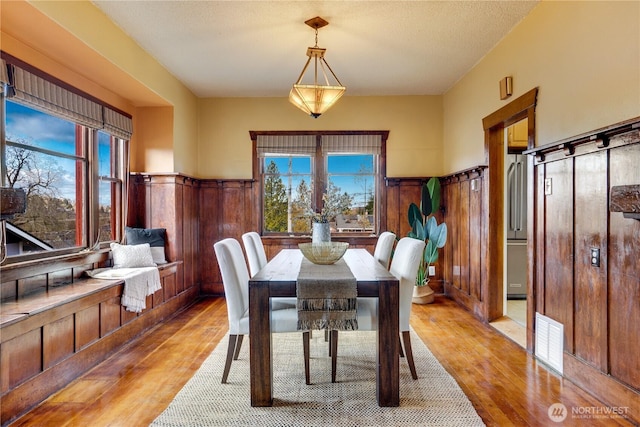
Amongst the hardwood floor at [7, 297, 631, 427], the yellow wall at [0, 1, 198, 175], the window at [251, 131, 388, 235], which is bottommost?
the hardwood floor at [7, 297, 631, 427]

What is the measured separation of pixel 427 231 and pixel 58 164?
13.8 feet

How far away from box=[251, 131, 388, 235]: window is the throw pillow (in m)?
1.53

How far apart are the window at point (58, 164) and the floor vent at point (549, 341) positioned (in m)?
3.89

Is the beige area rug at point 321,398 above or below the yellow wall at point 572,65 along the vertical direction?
below

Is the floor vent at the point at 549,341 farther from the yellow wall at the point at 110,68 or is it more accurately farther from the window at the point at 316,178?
the yellow wall at the point at 110,68

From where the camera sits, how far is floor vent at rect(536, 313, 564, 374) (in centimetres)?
274

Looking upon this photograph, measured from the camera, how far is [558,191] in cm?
277

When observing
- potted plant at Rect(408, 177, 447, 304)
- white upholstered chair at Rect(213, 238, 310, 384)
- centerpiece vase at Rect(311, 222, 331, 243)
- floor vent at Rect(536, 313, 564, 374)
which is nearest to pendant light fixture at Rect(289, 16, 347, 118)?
centerpiece vase at Rect(311, 222, 331, 243)

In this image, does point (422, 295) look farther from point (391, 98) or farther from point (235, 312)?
point (235, 312)

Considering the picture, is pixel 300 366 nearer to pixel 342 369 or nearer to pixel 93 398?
pixel 342 369

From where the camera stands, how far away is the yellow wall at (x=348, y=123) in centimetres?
544

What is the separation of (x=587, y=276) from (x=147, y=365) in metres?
3.32

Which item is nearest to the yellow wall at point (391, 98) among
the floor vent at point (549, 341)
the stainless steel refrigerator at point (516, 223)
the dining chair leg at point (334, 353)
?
the stainless steel refrigerator at point (516, 223)

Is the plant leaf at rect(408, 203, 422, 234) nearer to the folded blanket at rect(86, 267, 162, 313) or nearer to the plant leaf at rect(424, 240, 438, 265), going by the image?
the plant leaf at rect(424, 240, 438, 265)
